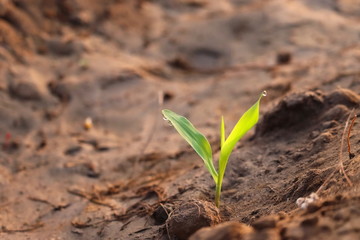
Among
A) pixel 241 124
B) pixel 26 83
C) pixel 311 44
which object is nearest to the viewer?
pixel 241 124

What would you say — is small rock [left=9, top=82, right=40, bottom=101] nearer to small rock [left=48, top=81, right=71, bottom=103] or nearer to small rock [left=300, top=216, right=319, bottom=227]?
small rock [left=48, top=81, right=71, bottom=103]

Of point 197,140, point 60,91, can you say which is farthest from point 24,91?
point 197,140

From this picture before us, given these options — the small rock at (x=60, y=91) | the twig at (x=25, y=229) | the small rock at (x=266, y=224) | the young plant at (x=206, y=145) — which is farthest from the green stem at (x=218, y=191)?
the small rock at (x=60, y=91)

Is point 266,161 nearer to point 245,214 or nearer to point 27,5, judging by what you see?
point 245,214

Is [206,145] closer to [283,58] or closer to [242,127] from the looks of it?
[242,127]

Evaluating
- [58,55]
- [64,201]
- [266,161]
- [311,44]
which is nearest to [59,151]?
[64,201]

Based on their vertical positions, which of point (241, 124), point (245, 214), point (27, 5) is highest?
point (27, 5)

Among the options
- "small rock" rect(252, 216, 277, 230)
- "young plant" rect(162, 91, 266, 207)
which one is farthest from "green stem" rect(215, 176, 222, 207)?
"small rock" rect(252, 216, 277, 230)
